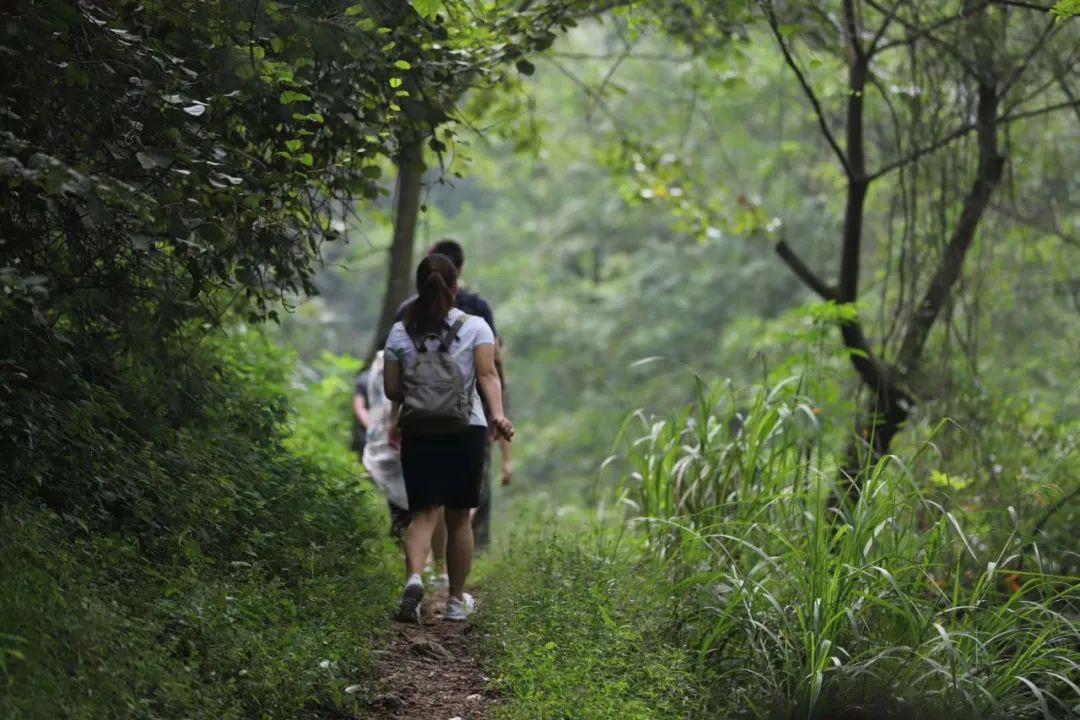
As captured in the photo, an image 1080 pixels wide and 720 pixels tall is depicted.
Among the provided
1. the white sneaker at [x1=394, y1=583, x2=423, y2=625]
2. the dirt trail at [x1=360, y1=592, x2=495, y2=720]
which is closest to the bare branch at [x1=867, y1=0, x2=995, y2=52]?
the white sneaker at [x1=394, y1=583, x2=423, y2=625]

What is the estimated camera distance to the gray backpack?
5988 mm

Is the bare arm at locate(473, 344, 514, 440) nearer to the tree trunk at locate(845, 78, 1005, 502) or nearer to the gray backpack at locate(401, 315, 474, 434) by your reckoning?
the gray backpack at locate(401, 315, 474, 434)

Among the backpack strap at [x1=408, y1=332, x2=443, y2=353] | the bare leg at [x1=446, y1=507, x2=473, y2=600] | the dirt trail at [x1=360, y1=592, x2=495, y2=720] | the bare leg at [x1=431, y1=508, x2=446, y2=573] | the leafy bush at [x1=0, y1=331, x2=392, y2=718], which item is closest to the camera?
the leafy bush at [x1=0, y1=331, x2=392, y2=718]

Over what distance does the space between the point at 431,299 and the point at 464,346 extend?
0.29m

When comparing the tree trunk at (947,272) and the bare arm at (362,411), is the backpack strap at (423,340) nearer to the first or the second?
the bare arm at (362,411)

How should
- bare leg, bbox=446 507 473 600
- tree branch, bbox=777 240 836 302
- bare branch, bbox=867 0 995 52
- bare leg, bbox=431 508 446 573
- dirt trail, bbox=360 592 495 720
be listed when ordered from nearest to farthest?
dirt trail, bbox=360 592 495 720 < bare leg, bbox=446 507 473 600 < bare leg, bbox=431 508 446 573 < bare branch, bbox=867 0 995 52 < tree branch, bbox=777 240 836 302

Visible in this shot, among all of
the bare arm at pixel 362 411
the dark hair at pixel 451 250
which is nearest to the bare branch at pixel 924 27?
the dark hair at pixel 451 250

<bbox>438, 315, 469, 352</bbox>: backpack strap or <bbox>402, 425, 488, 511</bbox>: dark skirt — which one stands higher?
<bbox>438, 315, 469, 352</bbox>: backpack strap

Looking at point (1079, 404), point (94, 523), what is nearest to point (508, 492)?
point (1079, 404)

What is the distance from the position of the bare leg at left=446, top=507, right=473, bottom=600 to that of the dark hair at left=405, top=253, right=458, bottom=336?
3.10ft

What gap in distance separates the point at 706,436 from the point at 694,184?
4888 millimetres

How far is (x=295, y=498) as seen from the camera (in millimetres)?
6070

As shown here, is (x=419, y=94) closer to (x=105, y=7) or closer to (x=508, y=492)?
(x=105, y=7)

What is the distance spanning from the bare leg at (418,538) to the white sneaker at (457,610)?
322 mm
